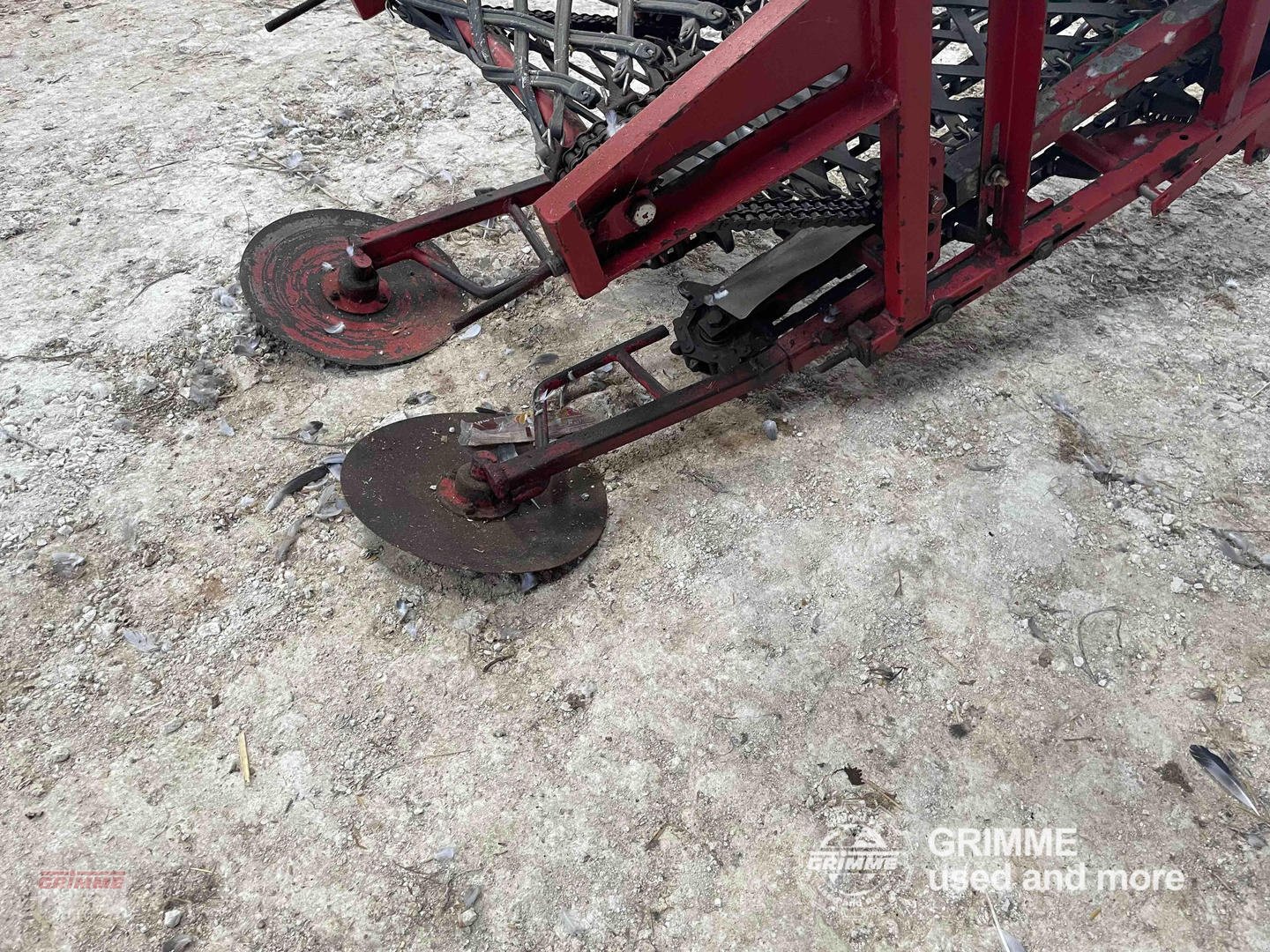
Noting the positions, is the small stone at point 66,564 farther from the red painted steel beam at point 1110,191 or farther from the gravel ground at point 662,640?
the red painted steel beam at point 1110,191

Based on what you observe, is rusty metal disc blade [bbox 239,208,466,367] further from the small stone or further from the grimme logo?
the grimme logo

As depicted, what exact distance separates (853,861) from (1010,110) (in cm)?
245

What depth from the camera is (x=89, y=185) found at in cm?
495

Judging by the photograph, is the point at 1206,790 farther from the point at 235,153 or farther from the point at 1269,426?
the point at 235,153

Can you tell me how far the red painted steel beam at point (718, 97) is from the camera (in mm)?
2342

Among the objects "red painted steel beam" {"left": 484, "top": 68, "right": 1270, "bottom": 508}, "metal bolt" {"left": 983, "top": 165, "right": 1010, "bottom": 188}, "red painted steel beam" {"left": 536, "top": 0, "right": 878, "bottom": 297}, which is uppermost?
"red painted steel beam" {"left": 536, "top": 0, "right": 878, "bottom": 297}

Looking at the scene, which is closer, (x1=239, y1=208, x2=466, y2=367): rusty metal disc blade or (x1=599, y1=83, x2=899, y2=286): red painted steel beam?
(x1=599, y1=83, x2=899, y2=286): red painted steel beam

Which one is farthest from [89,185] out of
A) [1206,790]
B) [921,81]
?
[1206,790]

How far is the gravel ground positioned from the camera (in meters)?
2.38

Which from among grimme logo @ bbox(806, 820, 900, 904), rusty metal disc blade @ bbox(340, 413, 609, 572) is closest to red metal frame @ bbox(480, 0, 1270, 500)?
rusty metal disc blade @ bbox(340, 413, 609, 572)

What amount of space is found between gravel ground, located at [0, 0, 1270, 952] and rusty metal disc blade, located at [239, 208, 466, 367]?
13 centimetres

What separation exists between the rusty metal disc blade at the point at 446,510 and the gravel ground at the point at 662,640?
0.41 ft

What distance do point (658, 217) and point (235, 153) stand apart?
363cm

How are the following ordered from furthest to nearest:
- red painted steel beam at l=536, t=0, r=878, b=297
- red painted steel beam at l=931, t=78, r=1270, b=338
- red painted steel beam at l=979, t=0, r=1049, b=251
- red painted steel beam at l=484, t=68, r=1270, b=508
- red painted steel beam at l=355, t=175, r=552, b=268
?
red painted steel beam at l=355, t=175, r=552, b=268, red painted steel beam at l=931, t=78, r=1270, b=338, red painted steel beam at l=484, t=68, r=1270, b=508, red painted steel beam at l=979, t=0, r=1049, b=251, red painted steel beam at l=536, t=0, r=878, b=297
